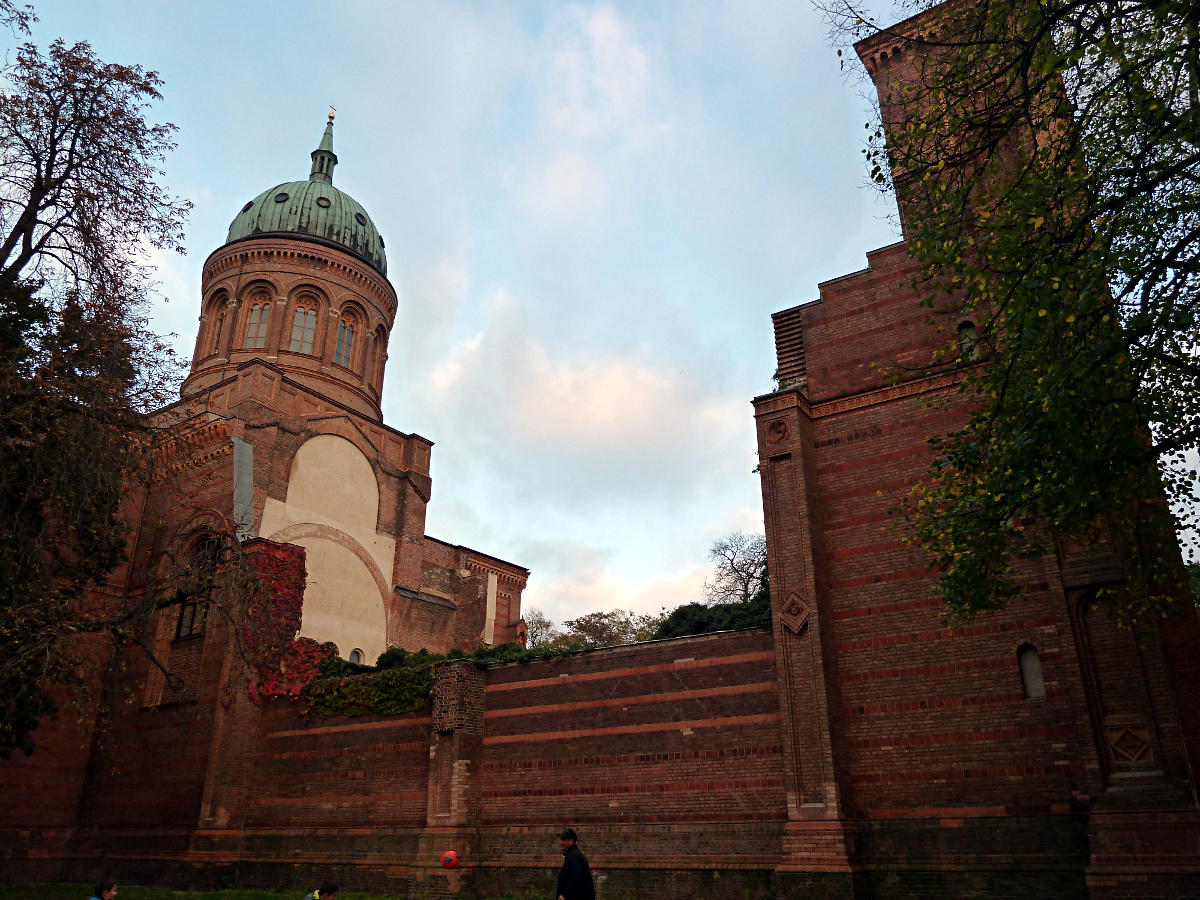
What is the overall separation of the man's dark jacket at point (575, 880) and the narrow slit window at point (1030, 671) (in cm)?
745

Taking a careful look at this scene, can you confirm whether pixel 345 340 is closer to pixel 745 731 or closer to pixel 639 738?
pixel 639 738

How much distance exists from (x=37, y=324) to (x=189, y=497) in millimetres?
10532

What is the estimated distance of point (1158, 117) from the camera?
28.2 ft

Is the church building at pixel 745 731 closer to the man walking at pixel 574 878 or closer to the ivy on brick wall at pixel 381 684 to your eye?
the ivy on brick wall at pixel 381 684

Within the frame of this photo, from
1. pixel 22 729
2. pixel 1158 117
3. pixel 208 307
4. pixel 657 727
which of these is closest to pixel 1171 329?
pixel 1158 117

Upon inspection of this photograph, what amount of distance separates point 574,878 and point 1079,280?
811 centimetres

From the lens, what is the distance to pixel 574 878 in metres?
8.77

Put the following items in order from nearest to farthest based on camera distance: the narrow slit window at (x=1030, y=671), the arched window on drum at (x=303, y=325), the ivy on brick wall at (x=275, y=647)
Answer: the narrow slit window at (x=1030, y=671) < the ivy on brick wall at (x=275, y=647) < the arched window on drum at (x=303, y=325)

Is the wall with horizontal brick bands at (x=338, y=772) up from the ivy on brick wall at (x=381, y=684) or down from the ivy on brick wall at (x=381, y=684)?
down

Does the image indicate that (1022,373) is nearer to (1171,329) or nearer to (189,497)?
(1171,329)

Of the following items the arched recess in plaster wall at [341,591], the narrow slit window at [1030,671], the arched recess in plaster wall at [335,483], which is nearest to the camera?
the narrow slit window at [1030,671]

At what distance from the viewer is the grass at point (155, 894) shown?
1798cm

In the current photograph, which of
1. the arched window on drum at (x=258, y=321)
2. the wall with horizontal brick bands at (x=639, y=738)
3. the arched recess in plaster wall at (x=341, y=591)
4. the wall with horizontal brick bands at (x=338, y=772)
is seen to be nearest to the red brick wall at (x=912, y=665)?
the wall with horizontal brick bands at (x=639, y=738)

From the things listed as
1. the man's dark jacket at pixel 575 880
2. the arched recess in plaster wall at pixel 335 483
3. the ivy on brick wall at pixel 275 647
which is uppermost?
the arched recess in plaster wall at pixel 335 483
